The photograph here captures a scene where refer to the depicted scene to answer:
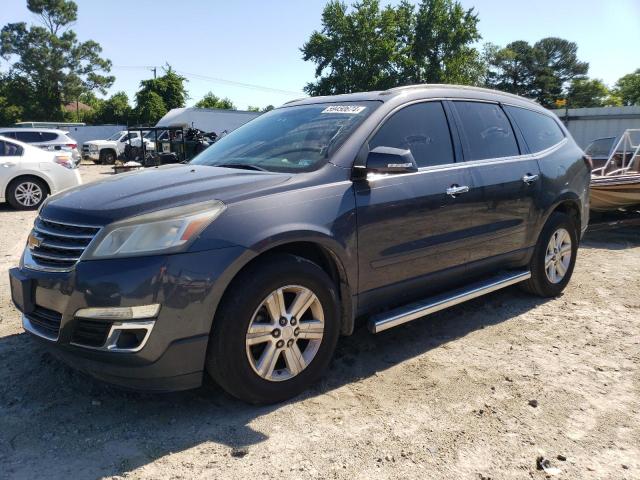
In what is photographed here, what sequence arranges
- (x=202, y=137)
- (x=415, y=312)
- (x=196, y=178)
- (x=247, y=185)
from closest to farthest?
(x=247, y=185), (x=196, y=178), (x=415, y=312), (x=202, y=137)

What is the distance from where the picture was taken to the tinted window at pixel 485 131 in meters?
4.08

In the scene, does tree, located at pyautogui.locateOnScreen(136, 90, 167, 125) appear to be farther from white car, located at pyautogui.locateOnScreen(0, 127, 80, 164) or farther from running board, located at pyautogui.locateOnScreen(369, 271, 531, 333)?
running board, located at pyautogui.locateOnScreen(369, 271, 531, 333)

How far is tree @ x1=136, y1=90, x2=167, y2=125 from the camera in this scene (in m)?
45.5

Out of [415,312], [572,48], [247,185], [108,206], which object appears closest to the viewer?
[108,206]

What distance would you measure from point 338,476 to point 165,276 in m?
1.21

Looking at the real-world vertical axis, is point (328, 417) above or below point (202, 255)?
below

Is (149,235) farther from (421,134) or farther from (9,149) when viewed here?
(9,149)

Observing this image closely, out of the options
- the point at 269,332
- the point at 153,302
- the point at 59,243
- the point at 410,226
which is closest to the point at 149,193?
the point at 59,243

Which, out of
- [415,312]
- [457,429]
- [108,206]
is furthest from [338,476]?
[108,206]

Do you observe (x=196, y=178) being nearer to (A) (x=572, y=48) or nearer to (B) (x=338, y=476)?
(B) (x=338, y=476)

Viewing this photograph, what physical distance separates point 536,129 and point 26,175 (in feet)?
31.9

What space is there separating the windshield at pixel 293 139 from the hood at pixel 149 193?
0.25 metres

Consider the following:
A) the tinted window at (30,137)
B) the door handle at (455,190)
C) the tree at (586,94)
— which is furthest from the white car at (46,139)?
the tree at (586,94)

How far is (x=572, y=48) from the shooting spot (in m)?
80.1
